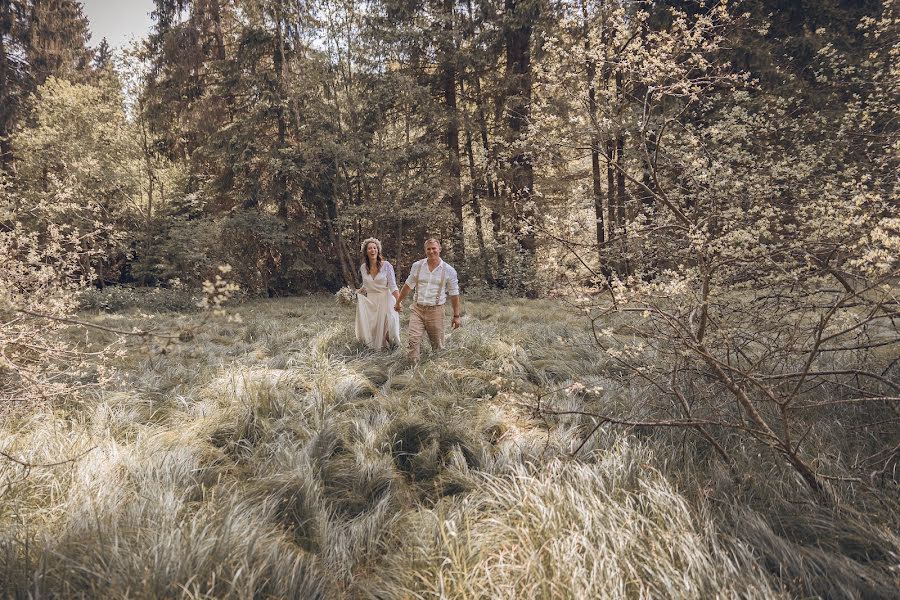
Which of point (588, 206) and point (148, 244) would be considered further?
point (148, 244)

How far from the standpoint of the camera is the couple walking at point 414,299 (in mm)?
5465

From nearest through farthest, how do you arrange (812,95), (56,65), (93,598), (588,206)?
(93,598) → (588,206) → (812,95) → (56,65)

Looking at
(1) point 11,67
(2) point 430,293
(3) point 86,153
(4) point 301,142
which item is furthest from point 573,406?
(1) point 11,67

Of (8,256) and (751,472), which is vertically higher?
(8,256)

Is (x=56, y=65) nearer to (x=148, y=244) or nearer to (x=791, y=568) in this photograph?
(x=148, y=244)

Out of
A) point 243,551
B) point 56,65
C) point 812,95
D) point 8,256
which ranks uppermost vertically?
point 56,65

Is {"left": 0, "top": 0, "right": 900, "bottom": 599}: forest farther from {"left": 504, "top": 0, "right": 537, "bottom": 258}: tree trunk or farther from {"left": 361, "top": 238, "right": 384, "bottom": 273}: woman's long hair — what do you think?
{"left": 504, "top": 0, "right": 537, "bottom": 258}: tree trunk

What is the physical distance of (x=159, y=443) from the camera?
296 centimetres

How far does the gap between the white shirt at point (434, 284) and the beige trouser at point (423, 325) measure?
0.10 m

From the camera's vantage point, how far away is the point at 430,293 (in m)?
5.44

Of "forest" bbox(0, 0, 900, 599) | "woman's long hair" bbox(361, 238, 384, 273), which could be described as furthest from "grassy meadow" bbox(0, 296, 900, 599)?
"woman's long hair" bbox(361, 238, 384, 273)

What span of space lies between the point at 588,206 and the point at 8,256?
599 cm

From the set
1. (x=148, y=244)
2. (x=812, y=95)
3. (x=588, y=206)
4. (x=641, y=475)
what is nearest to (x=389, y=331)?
(x=588, y=206)

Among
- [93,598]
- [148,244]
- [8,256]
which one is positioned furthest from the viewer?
[148,244]
